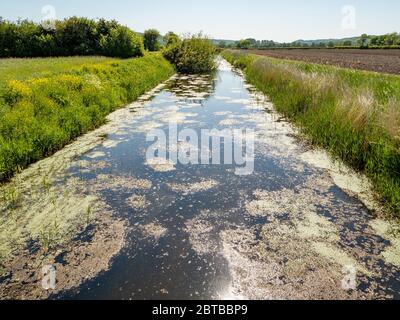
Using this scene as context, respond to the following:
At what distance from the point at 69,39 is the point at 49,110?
94.4 ft

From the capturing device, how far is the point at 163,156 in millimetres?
7020

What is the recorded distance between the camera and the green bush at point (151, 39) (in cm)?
4972

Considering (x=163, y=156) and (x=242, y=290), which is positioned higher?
(x=163, y=156)

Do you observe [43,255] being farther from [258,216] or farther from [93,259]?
[258,216]

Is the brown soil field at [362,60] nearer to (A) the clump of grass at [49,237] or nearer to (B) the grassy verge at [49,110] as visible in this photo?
(B) the grassy verge at [49,110]

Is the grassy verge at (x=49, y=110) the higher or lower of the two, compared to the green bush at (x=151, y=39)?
lower

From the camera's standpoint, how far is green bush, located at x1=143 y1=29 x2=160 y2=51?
49719 millimetres

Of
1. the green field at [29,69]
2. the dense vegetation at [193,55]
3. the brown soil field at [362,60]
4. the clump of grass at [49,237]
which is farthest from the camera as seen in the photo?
the dense vegetation at [193,55]

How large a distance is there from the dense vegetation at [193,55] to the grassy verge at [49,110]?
48.6 feet

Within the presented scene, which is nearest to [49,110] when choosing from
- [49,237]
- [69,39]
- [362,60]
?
[49,237]

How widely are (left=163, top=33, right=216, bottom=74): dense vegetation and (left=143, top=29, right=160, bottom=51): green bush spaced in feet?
77.0

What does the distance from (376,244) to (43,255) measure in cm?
393

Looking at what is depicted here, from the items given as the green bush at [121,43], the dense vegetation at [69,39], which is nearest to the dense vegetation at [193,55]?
the green bush at [121,43]
